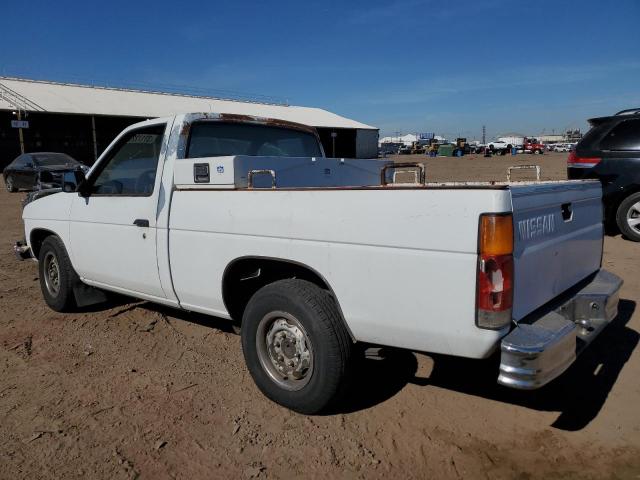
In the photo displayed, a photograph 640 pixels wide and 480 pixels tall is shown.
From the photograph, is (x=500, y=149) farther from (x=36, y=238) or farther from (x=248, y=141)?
(x=36, y=238)

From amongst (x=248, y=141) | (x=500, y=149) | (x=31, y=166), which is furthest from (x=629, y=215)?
(x=500, y=149)

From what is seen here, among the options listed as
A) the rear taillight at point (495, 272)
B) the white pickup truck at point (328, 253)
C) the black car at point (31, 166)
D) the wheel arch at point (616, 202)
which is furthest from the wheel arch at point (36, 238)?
the black car at point (31, 166)

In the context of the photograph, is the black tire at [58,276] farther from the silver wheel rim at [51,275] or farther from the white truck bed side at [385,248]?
the white truck bed side at [385,248]

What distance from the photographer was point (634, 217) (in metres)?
8.11

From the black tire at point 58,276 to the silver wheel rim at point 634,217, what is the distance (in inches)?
311

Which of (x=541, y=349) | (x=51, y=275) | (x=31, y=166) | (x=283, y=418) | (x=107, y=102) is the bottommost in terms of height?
(x=283, y=418)

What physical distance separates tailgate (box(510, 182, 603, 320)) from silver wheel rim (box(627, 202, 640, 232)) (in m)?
5.21

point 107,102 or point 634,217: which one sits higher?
point 107,102

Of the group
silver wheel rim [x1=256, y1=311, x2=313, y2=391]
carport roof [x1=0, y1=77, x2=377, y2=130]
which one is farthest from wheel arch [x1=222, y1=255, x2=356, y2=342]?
carport roof [x1=0, y1=77, x2=377, y2=130]

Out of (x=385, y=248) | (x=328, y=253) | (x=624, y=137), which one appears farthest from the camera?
(x=624, y=137)

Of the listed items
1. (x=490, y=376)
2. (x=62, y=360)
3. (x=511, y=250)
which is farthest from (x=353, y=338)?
(x=62, y=360)

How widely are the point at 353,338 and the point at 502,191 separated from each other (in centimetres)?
118

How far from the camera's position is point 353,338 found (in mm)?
2951

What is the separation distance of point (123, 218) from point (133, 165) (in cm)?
48
